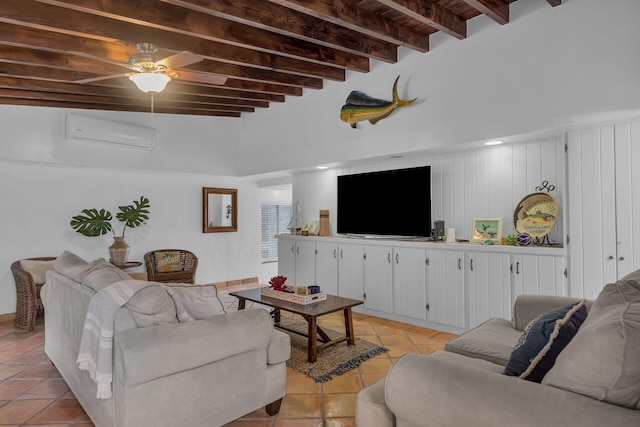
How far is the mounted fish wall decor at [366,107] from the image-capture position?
13.9 ft

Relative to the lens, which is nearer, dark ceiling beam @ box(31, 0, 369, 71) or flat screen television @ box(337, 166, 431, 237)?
dark ceiling beam @ box(31, 0, 369, 71)

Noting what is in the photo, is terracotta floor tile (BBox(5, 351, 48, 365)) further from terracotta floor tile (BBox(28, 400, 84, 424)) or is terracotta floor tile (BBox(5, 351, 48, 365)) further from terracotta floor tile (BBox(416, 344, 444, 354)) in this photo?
terracotta floor tile (BBox(416, 344, 444, 354))

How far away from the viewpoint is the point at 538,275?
3416mm

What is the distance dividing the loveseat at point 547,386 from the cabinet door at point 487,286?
2.09 m

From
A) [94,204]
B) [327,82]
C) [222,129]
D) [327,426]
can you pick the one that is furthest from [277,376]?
[222,129]

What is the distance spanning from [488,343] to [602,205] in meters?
1.71

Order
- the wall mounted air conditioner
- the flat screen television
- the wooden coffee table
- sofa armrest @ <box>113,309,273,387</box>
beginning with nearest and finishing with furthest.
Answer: sofa armrest @ <box>113,309,273,387</box> < the wooden coffee table < the flat screen television < the wall mounted air conditioner

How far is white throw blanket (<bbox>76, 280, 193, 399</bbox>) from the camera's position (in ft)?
6.07

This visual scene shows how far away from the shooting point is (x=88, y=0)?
260 centimetres

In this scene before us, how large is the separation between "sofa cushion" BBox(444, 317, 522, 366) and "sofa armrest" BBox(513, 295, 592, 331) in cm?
8

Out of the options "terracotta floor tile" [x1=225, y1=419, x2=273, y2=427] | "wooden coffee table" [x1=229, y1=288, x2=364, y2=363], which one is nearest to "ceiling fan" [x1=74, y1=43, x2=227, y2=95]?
"wooden coffee table" [x1=229, y1=288, x2=364, y2=363]

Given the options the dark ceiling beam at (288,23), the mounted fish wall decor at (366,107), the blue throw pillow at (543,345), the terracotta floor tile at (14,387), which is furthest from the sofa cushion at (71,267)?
the mounted fish wall decor at (366,107)

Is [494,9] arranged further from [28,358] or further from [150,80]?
[28,358]

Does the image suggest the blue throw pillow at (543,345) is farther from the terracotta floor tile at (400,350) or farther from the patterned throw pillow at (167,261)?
the patterned throw pillow at (167,261)
